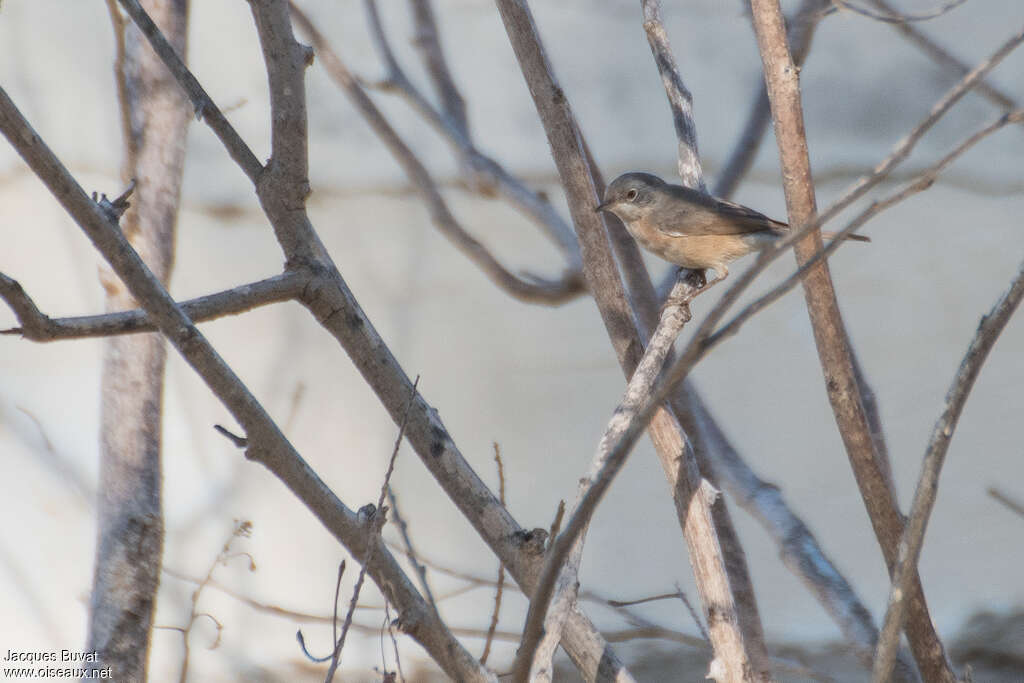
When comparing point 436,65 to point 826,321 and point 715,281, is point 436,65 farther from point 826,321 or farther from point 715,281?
point 826,321

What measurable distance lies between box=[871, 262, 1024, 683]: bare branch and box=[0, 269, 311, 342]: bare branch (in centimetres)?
66

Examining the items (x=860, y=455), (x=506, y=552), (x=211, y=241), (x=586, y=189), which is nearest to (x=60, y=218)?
(x=211, y=241)

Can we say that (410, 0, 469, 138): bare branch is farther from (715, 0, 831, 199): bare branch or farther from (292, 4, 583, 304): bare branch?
(715, 0, 831, 199): bare branch

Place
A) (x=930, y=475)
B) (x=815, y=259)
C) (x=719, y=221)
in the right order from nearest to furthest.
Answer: (x=815, y=259)
(x=930, y=475)
(x=719, y=221)

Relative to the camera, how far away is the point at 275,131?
1.11 m

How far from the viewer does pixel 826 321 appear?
1462 millimetres

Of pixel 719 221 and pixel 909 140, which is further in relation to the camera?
pixel 719 221

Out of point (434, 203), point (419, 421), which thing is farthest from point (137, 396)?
point (434, 203)

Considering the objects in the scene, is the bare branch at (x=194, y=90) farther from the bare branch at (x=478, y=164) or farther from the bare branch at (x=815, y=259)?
the bare branch at (x=478, y=164)

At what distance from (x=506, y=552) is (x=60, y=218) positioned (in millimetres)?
1779

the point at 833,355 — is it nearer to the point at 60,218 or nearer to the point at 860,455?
the point at 860,455

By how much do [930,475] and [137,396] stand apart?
1187mm

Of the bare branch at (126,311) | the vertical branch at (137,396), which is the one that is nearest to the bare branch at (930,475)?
the bare branch at (126,311)

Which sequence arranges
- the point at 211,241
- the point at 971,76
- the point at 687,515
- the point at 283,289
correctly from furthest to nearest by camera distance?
the point at 211,241 < the point at 687,515 < the point at 283,289 < the point at 971,76
